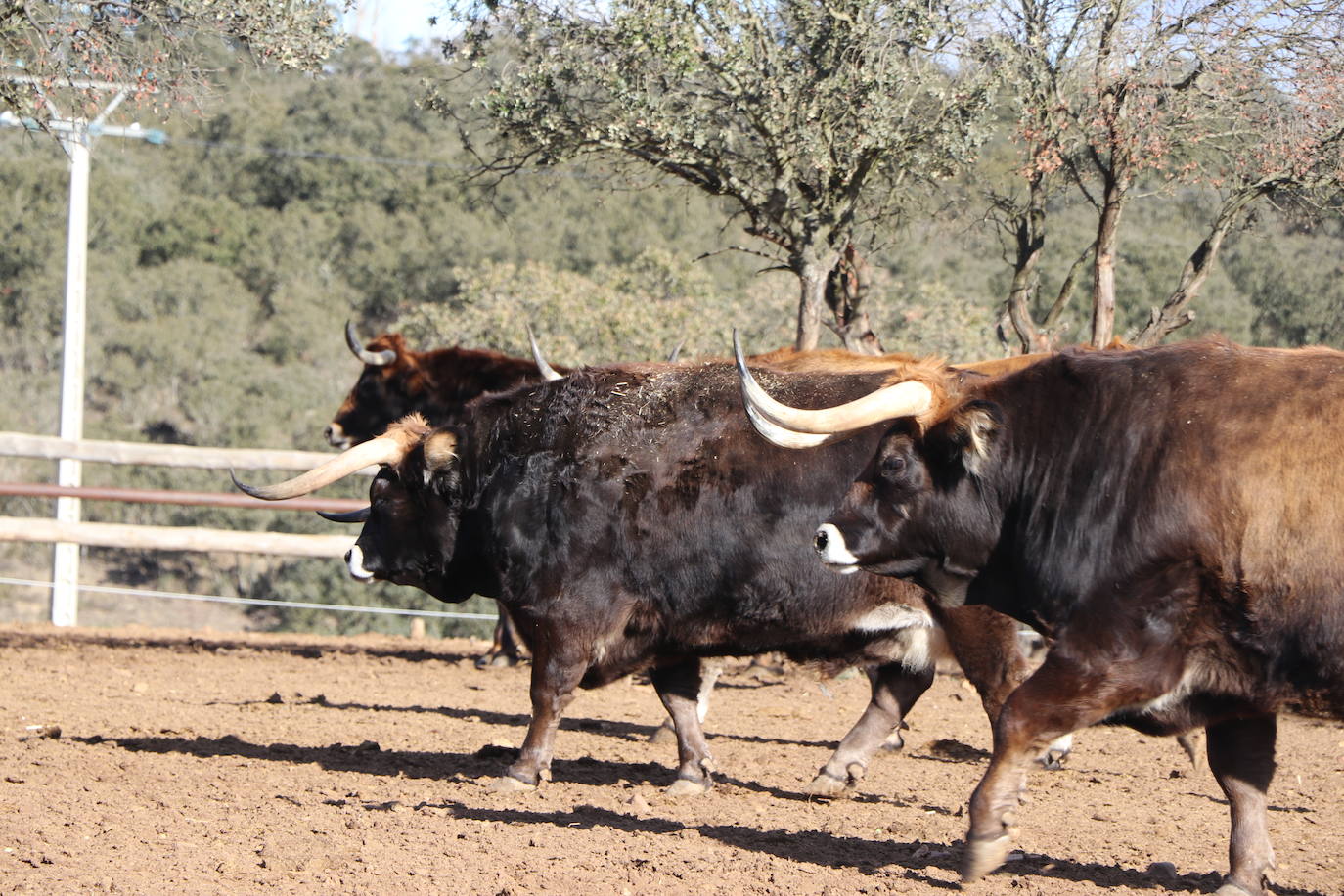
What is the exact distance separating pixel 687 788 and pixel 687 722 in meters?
0.33

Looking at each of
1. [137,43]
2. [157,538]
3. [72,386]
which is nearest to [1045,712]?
[137,43]

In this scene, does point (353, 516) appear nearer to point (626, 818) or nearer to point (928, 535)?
point (626, 818)

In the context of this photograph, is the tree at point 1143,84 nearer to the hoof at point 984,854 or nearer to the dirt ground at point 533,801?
the dirt ground at point 533,801

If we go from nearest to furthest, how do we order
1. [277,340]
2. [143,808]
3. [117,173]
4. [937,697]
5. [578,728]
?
1. [143,808]
2. [578,728]
3. [937,697]
4. [277,340]
5. [117,173]

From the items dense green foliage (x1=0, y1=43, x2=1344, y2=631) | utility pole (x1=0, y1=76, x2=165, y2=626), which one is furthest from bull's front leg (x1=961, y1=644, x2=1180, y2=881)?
utility pole (x1=0, y1=76, x2=165, y2=626)

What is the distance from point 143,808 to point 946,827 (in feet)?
10.2

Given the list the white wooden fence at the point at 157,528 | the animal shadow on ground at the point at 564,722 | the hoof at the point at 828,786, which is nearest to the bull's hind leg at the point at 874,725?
the hoof at the point at 828,786

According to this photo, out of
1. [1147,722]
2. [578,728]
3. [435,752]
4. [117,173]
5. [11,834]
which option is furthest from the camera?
[117,173]

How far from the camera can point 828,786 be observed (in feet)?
21.4

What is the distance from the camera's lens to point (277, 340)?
124 feet

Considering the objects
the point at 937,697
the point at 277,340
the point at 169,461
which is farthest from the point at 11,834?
the point at 277,340

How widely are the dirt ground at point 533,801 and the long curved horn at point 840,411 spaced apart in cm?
145

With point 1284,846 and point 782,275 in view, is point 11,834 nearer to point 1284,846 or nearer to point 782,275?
point 1284,846

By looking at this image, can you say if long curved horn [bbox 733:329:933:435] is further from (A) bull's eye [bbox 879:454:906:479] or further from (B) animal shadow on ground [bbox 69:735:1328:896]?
(B) animal shadow on ground [bbox 69:735:1328:896]
